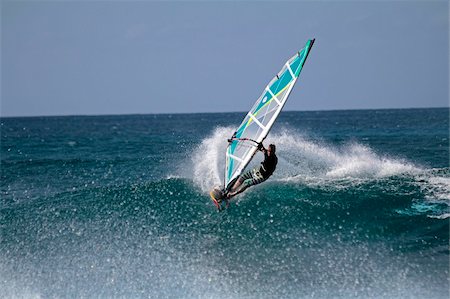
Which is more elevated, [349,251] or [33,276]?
[349,251]

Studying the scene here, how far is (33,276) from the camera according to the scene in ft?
30.0

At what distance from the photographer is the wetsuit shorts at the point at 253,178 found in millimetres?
8836

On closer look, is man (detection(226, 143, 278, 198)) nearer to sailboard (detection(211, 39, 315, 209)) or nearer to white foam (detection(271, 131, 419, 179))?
sailboard (detection(211, 39, 315, 209))

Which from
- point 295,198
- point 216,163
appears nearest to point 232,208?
point 295,198

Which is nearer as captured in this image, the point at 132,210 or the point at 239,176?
the point at 239,176

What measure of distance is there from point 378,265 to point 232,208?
158 inches

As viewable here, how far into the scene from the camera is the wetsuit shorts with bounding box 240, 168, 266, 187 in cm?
884

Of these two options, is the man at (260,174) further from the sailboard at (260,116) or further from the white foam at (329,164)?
the white foam at (329,164)

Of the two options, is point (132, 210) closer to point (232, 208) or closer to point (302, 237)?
point (232, 208)

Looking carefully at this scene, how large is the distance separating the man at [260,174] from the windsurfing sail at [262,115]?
0.22 metres

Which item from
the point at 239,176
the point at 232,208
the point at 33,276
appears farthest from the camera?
the point at 232,208

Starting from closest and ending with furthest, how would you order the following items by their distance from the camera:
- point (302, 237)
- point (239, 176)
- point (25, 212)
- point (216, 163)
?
point (239, 176), point (302, 237), point (25, 212), point (216, 163)

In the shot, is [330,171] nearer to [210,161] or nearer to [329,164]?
[329,164]

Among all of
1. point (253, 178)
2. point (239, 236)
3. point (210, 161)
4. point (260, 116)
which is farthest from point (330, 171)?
point (253, 178)
